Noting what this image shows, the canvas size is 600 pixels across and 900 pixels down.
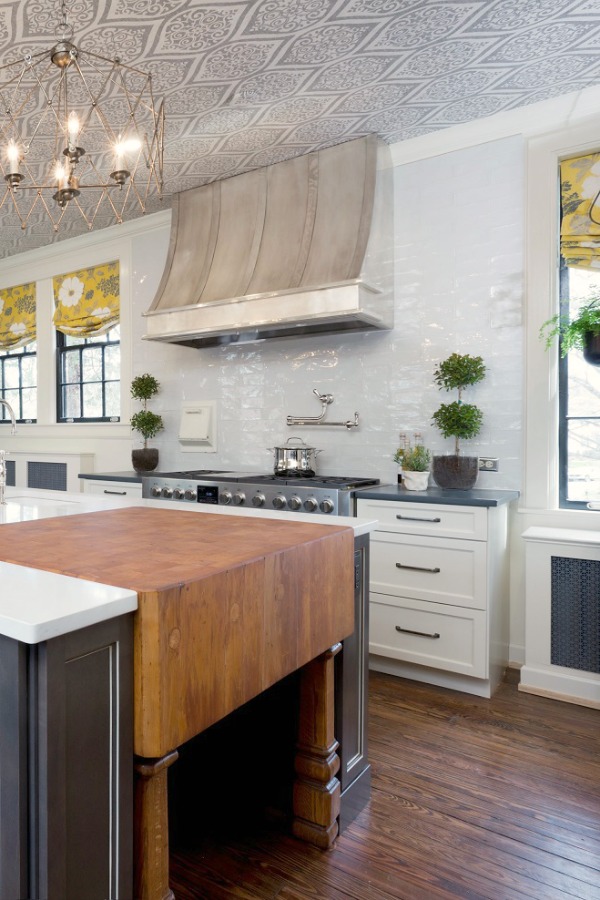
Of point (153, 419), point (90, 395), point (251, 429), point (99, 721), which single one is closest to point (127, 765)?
point (99, 721)

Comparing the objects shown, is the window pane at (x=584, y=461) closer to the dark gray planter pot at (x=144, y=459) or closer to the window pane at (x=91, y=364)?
the dark gray planter pot at (x=144, y=459)

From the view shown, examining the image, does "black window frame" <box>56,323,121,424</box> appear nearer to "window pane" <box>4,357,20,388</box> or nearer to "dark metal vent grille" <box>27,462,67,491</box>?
"dark metal vent grille" <box>27,462,67,491</box>

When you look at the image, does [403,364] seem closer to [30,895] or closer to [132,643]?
[132,643]

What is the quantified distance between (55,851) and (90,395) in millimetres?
4828

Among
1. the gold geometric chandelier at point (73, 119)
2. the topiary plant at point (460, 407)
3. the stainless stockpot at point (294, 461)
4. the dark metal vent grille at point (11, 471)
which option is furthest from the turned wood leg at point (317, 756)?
the dark metal vent grille at point (11, 471)

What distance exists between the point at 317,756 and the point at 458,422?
77.6 inches

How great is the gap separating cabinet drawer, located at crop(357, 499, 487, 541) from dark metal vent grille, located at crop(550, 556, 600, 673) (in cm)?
42

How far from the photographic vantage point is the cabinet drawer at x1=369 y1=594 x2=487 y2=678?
281 centimetres

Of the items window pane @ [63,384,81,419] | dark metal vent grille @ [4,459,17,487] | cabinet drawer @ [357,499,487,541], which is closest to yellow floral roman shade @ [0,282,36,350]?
window pane @ [63,384,81,419]

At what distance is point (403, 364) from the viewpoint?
358 centimetres

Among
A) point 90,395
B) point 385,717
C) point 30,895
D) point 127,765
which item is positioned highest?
point 90,395

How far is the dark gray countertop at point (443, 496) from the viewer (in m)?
2.81

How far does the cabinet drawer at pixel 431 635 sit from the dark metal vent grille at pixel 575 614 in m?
0.36

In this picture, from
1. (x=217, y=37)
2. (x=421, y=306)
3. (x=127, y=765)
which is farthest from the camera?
(x=421, y=306)
